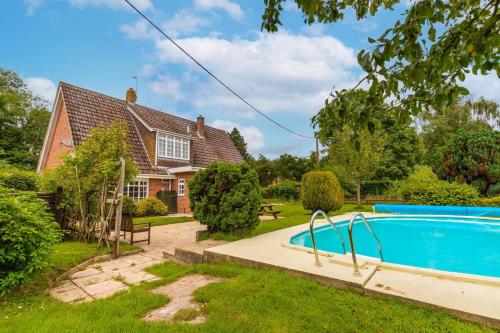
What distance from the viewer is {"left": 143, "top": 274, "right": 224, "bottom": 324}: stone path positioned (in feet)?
11.1

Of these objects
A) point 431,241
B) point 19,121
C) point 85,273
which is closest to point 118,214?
point 85,273

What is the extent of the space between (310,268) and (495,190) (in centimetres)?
1775

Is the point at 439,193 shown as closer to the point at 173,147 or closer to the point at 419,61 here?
the point at 419,61

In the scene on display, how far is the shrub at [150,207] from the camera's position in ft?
48.3

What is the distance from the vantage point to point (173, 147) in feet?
61.9

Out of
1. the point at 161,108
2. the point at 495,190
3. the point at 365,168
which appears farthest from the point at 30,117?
the point at 495,190

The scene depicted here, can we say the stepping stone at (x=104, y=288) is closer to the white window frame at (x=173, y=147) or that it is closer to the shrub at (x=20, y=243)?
the shrub at (x=20, y=243)

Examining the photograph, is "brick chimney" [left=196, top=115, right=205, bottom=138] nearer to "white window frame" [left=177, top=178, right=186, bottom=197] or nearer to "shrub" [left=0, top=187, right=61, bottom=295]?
"white window frame" [left=177, top=178, right=186, bottom=197]

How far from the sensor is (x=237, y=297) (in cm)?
385

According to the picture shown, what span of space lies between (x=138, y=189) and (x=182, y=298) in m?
13.3

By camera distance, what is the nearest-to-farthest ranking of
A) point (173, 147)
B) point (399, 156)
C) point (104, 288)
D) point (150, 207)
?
point (104, 288), point (150, 207), point (173, 147), point (399, 156)

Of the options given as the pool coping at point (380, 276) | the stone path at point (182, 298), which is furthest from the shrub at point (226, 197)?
the stone path at point (182, 298)

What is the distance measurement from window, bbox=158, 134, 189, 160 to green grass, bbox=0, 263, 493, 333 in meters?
14.4

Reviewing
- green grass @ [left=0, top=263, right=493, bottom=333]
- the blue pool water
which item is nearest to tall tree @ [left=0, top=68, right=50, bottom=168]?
green grass @ [left=0, top=263, right=493, bottom=333]
